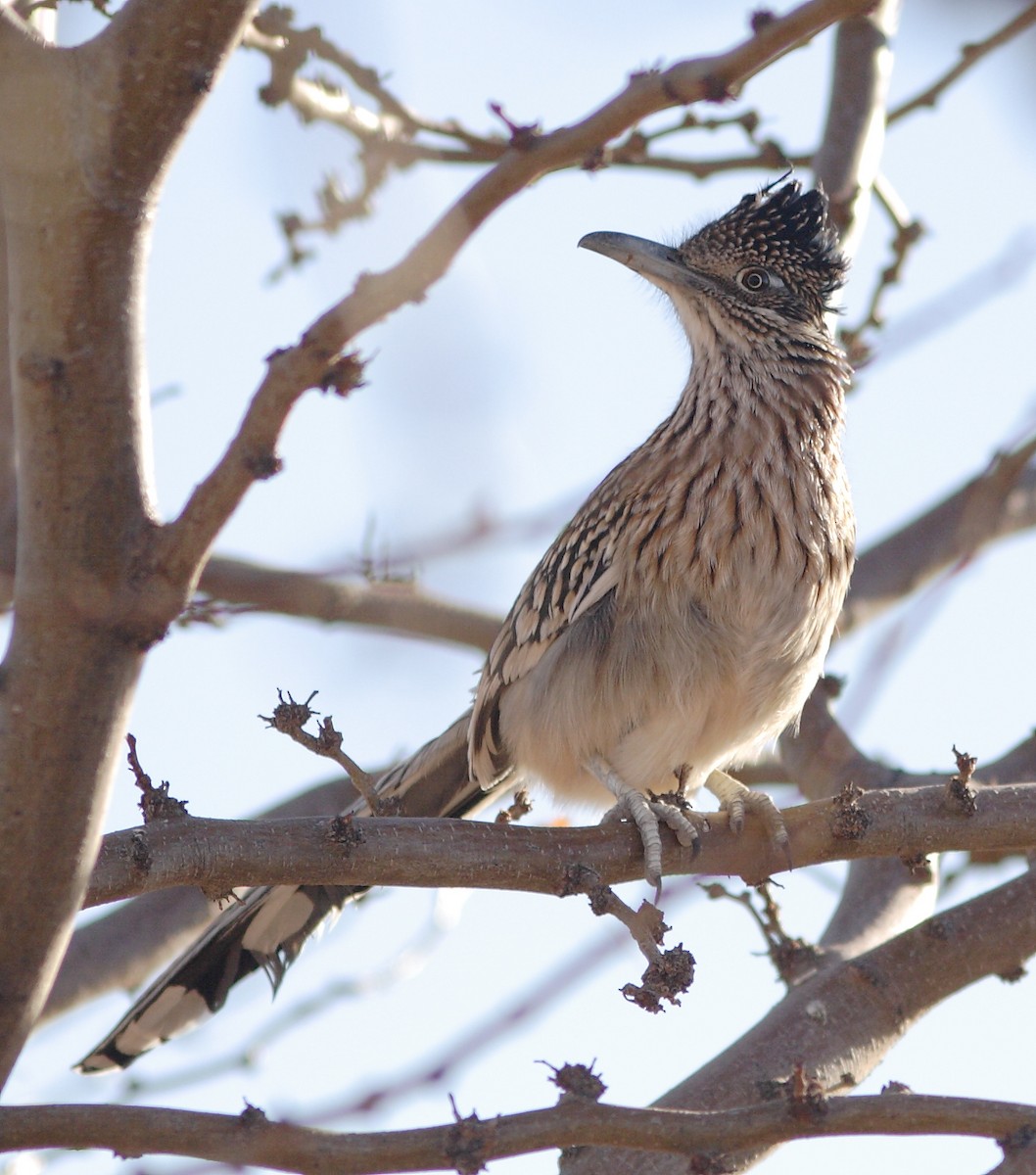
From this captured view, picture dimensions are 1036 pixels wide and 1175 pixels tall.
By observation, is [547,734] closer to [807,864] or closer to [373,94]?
[807,864]

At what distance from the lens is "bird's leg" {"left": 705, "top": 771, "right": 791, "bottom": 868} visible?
362 centimetres

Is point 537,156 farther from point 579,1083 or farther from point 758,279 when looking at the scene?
point 758,279

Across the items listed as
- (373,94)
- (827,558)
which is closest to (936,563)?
(827,558)

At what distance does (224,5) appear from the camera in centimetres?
235

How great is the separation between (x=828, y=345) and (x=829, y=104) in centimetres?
128

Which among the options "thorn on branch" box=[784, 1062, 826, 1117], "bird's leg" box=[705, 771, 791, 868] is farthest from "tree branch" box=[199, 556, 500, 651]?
"thorn on branch" box=[784, 1062, 826, 1117]

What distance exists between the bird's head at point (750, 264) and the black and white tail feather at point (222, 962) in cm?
210

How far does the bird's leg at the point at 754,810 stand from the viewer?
362 centimetres

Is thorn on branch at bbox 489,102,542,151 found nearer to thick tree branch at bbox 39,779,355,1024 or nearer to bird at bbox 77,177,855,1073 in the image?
bird at bbox 77,177,855,1073

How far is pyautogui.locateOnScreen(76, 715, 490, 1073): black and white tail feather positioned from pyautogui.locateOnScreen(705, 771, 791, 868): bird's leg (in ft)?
2.92

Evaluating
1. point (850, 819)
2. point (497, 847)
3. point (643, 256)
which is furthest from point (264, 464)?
point (643, 256)

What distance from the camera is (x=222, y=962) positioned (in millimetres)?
4211

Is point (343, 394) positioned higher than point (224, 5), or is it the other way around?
point (224, 5)

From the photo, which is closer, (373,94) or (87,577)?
(87,577)
